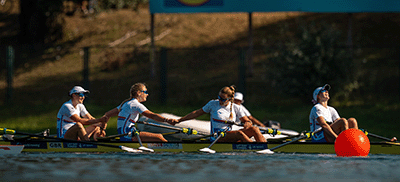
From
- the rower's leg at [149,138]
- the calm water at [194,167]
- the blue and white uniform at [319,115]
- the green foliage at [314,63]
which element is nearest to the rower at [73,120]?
the calm water at [194,167]

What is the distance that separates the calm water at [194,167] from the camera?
891cm

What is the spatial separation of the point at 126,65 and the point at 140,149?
17.1 m

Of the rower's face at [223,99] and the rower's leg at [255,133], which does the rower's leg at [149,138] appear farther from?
the rower's leg at [255,133]

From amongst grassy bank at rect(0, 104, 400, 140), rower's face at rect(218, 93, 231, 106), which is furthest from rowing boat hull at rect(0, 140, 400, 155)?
grassy bank at rect(0, 104, 400, 140)

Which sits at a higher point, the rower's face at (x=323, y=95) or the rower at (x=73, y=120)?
the rower's face at (x=323, y=95)

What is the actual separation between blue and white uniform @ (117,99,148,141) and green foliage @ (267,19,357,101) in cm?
923

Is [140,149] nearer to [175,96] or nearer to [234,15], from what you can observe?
[175,96]

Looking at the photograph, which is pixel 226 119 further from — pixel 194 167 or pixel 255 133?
pixel 194 167

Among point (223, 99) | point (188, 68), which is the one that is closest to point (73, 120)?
point (223, 99)

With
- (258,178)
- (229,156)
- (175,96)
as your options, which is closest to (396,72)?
(175,96)

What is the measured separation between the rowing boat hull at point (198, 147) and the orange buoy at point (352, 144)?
1.38 ft

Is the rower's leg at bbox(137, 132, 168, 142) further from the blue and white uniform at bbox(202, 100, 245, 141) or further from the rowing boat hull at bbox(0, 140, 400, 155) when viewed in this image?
the blue and white uniform at bbox(202, 100, 245, 141)

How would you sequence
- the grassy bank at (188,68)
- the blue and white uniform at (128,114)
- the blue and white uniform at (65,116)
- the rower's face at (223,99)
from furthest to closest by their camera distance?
the grassy bank at (188,68) → the blue and white uniform at (65,116) → the blue and white uniform at (128,114) → the rower's face at (223,99)

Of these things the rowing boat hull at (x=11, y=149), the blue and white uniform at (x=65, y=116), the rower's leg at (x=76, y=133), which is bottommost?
the rowing boat hull at (x=11, y=149)
